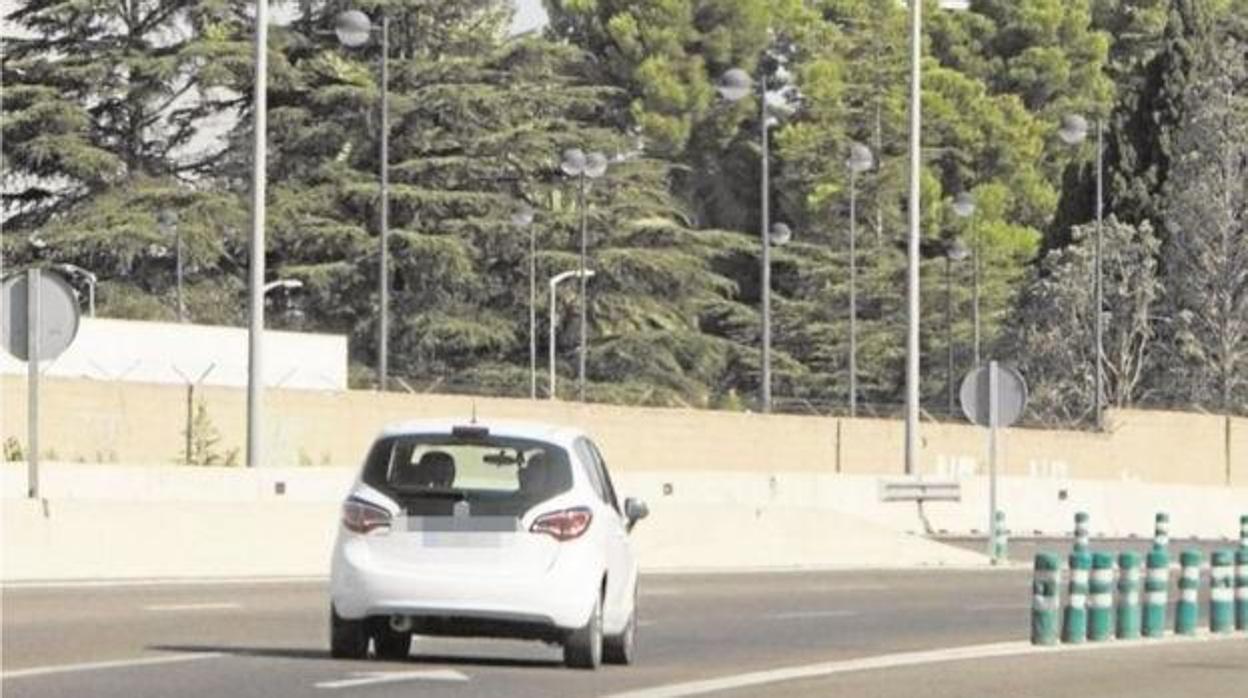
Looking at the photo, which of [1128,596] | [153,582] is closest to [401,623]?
[1128,596]

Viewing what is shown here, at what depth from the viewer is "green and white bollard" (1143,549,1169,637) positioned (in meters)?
29.0

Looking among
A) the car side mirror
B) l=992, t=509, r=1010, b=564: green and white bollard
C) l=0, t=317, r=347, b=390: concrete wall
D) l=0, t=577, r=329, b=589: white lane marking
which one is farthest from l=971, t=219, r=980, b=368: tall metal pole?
the car side mirror

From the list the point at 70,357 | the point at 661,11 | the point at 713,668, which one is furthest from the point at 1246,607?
the point at 661,11

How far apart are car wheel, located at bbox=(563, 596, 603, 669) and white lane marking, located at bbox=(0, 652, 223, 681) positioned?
2.28 meters

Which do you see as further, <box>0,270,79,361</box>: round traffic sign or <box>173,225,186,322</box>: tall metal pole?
<box>173,225,186,322</box>: tall metal pole

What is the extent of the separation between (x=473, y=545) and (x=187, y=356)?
2063 inches

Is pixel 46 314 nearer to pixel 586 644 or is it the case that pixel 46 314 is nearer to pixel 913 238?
pixel 586 644

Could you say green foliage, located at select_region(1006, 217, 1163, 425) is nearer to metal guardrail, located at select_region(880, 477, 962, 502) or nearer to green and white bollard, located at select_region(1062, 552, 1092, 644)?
metal guardrail, located at select_region(880, 477, 962, 502)

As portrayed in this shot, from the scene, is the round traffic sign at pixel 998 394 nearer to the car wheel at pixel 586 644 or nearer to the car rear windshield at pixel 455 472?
the car wheel at pixel 586 644

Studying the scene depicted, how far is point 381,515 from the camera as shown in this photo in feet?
70.8

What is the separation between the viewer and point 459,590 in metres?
21.6

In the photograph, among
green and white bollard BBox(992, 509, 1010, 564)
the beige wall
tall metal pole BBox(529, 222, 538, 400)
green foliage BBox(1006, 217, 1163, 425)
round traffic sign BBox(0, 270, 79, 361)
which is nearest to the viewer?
round traffic sign BBox(0, 270, 79, 361)

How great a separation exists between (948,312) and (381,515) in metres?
96.0

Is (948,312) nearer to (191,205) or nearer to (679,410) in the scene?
(191,205)
